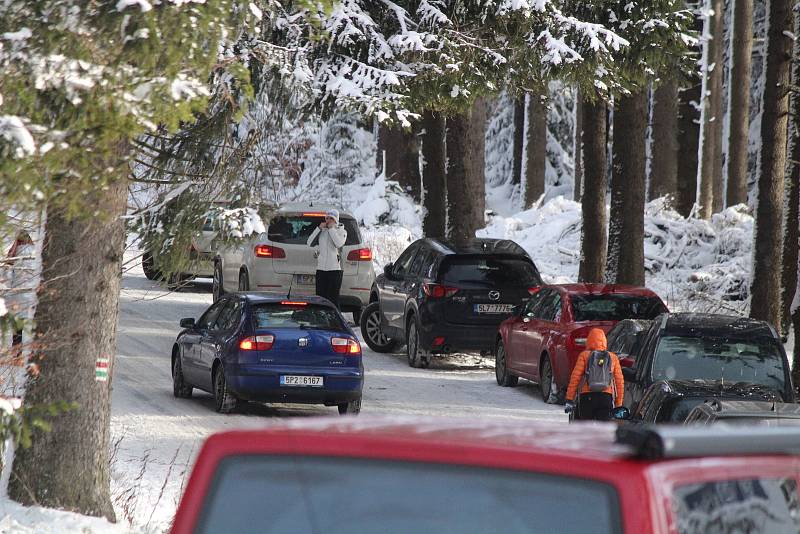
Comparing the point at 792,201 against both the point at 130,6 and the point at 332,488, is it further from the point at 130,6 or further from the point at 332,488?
the point at 332,488

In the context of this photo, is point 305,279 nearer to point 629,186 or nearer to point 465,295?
point 465,295

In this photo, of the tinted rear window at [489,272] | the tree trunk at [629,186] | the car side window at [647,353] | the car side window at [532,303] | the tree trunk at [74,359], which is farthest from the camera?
the tree trunk at [629,186]

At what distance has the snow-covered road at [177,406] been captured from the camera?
1129 centimetres

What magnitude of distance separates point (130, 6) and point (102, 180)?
105 cm

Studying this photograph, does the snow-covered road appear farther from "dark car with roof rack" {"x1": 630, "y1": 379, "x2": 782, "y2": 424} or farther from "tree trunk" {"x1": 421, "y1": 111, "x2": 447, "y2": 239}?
"tree trunk" {"x1": 421, "y1": 111, "x2": 447, "y2": 239}

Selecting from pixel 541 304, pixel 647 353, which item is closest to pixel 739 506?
pixel 647 353

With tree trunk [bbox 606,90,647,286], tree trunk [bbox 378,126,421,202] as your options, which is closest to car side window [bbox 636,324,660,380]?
tree trunk [bbox 606,90,647,286]

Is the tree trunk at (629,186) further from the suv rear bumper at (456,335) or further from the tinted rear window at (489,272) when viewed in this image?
the suv rear bumper at (456,335)

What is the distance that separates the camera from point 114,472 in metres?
11.6

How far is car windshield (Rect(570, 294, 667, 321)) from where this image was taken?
17.5m

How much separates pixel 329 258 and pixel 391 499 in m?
19.4

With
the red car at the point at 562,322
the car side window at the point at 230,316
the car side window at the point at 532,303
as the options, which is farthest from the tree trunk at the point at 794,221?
the car side window at the point at 230,316

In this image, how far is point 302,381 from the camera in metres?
15.7

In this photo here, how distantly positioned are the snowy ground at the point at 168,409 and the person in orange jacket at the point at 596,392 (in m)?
2.93
